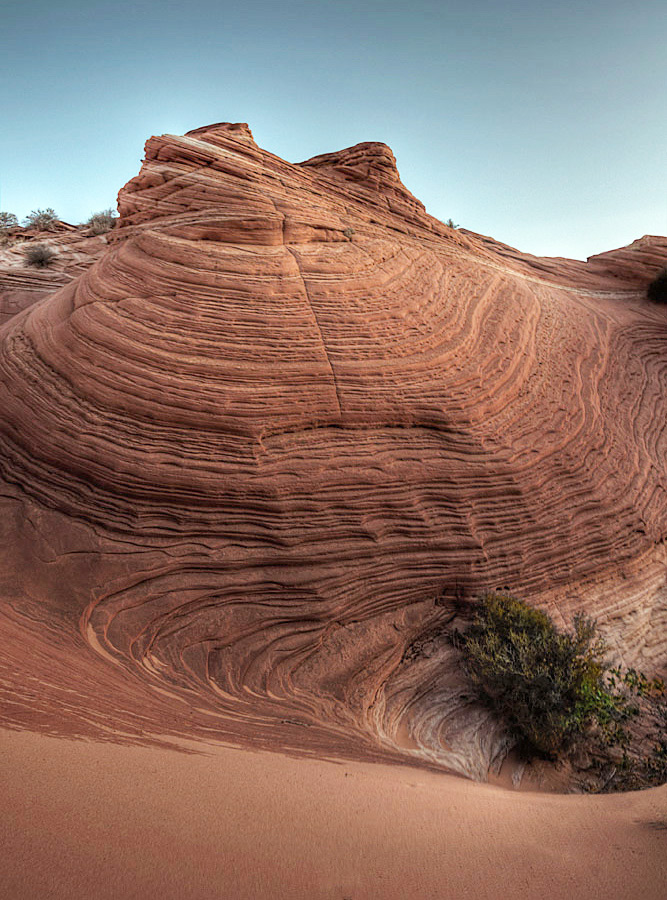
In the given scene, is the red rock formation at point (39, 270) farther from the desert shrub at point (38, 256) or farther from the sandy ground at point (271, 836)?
the sandy ground at point (271, 836)

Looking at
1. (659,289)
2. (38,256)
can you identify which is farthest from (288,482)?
(659,289)

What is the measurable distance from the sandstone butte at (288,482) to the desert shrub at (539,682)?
393 millimetres

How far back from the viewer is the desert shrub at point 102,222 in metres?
23.0

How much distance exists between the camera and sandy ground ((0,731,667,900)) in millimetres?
2209

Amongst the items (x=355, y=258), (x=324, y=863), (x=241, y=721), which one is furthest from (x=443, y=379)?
(x=324, y=863)

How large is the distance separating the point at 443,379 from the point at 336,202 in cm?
676

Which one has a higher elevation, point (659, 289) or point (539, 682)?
point (659, 289)

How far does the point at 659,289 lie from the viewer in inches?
701

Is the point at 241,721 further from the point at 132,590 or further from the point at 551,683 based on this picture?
the point at 551,683

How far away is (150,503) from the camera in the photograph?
7.78 meters

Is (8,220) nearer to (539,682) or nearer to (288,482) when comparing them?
(288,482)

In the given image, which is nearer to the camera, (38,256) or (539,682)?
(539,682)

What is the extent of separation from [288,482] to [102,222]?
74.4 ft

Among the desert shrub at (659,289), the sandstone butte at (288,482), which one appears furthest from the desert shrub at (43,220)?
the desert shrub at (659,289)
